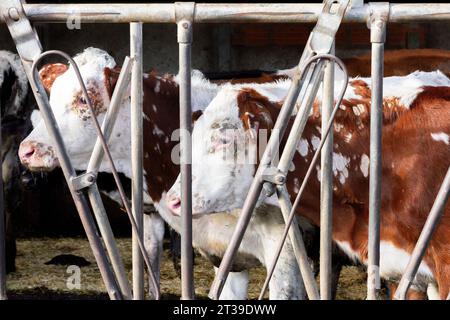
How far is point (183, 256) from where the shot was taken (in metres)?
3.28

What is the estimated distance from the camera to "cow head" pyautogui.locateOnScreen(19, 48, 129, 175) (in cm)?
500

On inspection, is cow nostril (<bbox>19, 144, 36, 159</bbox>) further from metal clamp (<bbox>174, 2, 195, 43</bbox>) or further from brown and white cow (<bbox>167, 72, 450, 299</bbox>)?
metal clamp (<bbox>174, 2, 195, 43</bbox>)

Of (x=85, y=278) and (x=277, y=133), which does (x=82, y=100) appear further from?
(x=85, y=278)

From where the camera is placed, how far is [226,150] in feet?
14.5

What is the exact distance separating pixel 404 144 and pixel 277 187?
49.8 inches

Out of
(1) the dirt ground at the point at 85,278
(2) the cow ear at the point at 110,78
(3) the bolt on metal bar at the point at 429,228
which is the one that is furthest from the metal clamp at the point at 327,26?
(1) the dirt ground at the point at 85,278

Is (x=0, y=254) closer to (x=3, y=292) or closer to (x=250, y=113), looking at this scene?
(x=3, y=292)

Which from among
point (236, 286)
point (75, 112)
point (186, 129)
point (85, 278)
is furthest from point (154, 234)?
point (186, 129)

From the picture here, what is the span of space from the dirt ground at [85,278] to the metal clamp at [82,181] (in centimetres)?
322

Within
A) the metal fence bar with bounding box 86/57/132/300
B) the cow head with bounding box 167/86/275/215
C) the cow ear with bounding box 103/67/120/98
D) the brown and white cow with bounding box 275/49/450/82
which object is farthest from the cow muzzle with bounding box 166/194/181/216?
the brown and white cow with bounding box 275/49/450/82

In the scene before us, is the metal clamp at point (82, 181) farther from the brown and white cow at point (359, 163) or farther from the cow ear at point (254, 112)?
the cow ear at point (254, 112)

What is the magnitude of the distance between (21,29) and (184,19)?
1.82ft

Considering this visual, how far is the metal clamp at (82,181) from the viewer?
3.28m

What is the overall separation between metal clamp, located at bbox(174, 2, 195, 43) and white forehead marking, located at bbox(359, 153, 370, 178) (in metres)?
1.47
